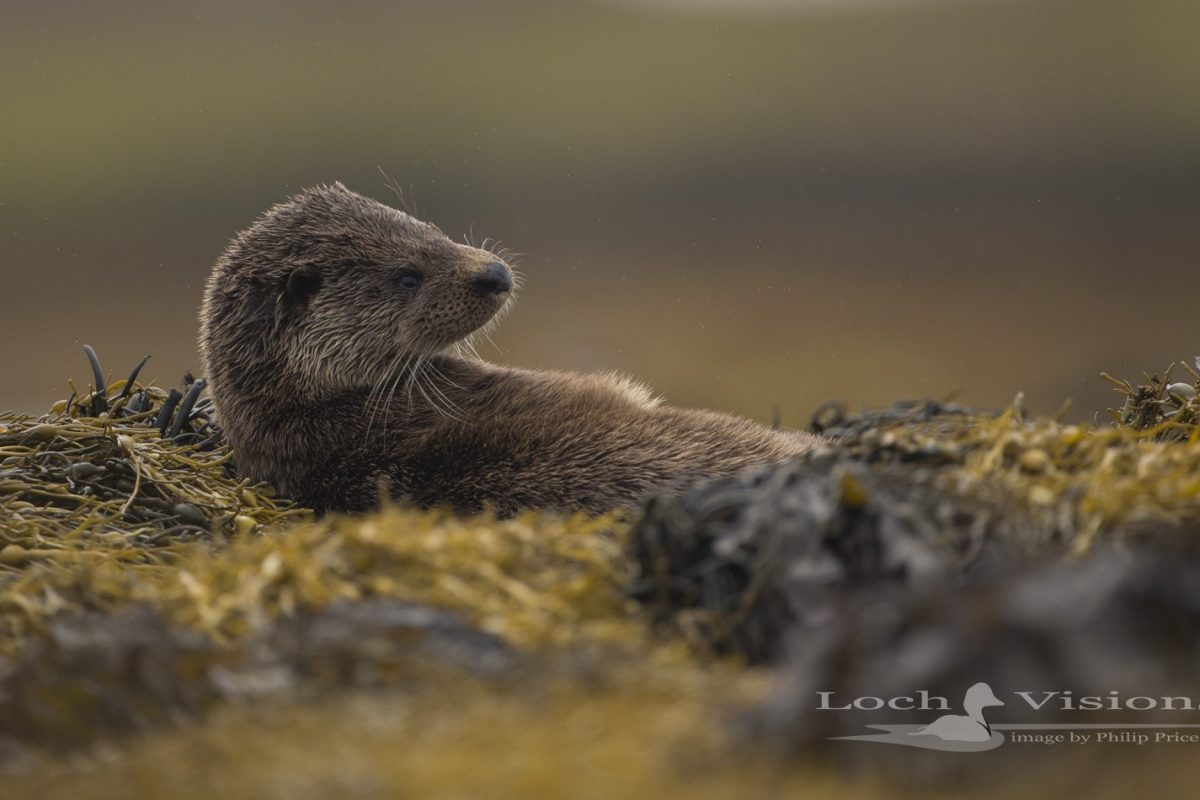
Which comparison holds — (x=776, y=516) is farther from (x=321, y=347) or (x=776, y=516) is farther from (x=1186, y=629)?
(x=321, y=347)

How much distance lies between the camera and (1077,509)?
7.44 feet

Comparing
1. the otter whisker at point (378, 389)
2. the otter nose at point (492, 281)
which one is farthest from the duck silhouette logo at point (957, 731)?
the otter nose at point (492, 281)

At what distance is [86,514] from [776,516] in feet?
7.12

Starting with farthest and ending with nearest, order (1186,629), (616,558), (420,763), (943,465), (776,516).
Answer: (943,465), (616,558), (776,516), (1186,629), (420,763)

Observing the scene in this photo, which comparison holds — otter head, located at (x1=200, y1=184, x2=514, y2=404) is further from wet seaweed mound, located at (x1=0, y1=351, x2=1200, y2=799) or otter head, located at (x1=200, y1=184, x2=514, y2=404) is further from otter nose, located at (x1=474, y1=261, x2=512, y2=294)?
wet seaweed mound, located at (x1=0, y1=351, x2=1200, y2=799)

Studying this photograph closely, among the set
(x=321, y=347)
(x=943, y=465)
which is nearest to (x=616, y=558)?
(x=943, y=465)

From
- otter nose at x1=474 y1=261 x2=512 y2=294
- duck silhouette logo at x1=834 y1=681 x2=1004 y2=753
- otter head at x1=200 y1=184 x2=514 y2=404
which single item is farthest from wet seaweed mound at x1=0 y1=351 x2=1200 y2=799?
otter nose at x1=474 y1=261 x2=512 y2=294

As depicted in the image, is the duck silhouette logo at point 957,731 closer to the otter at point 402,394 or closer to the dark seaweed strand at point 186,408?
the otter at point 402,394

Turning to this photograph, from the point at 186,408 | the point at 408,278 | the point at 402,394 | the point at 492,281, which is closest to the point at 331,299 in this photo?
the point at 408,278

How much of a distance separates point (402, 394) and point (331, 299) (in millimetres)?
427

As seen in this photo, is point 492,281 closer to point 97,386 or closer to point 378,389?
point 378,389

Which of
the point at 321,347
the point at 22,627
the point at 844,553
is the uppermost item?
the point at 321,347

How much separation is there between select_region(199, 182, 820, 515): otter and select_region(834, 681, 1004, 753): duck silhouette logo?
2.08 m

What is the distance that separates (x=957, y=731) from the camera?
1.55m
